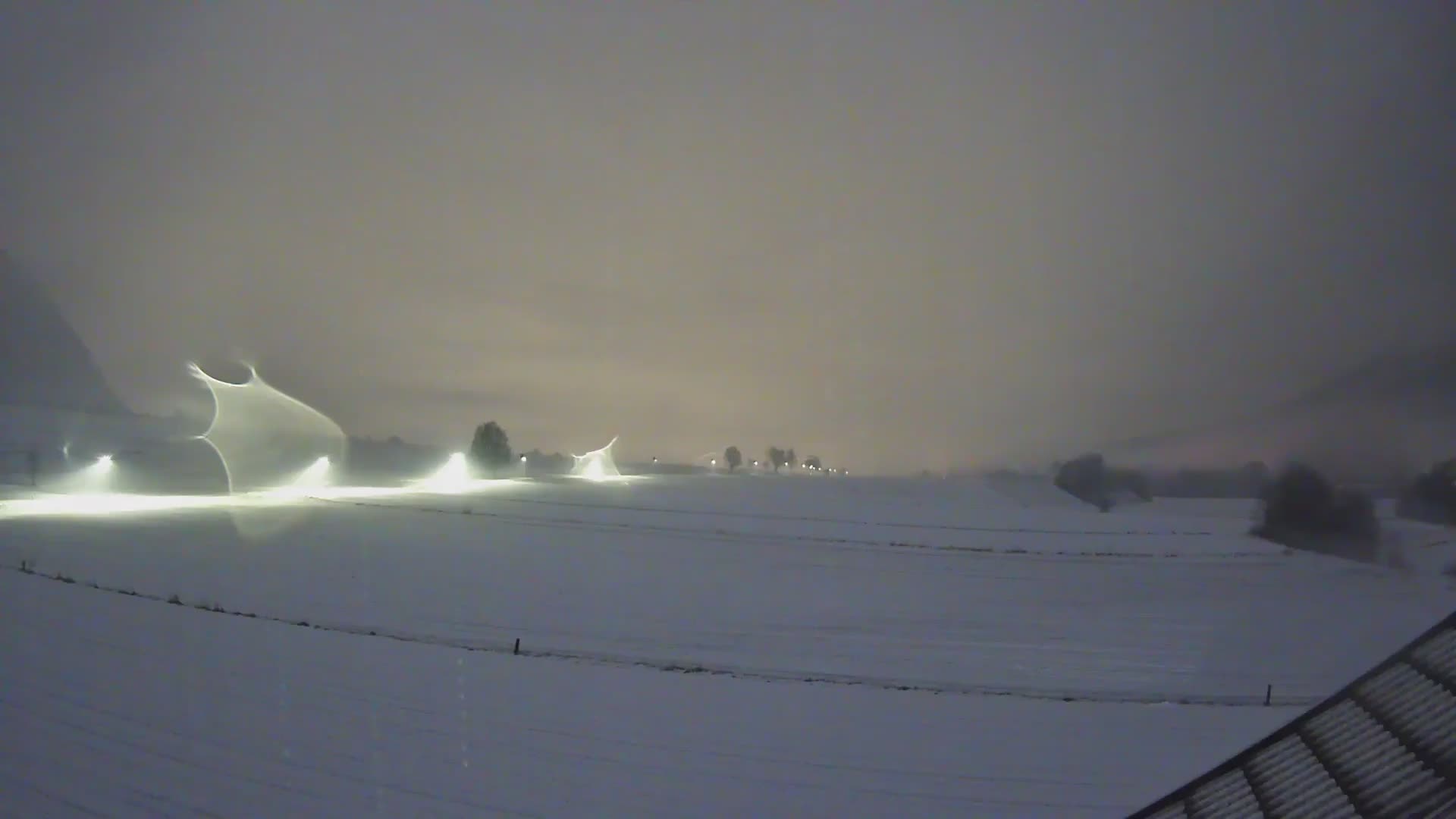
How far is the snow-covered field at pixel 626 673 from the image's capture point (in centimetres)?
644

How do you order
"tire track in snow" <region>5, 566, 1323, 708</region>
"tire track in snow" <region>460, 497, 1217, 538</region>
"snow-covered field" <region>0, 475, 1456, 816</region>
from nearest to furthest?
1. "snow-covered field" <region>0, 475, 1456, 816</region>
2. "tire track in snow" <region>5, 566, 1323, 708</region>
3. "tire track in snow" <region>460, 497, 1217, 538</region>

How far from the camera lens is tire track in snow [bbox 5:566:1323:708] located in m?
9.82

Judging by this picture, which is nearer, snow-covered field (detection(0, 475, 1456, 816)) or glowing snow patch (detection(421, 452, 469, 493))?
snow-covered field (detection(0, 475, 1456, 816))

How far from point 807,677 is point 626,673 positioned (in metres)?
2.43

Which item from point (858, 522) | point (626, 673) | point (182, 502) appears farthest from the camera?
point (858, 522)

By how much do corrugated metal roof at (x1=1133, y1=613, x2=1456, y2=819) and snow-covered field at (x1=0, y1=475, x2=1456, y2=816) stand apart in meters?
3.88

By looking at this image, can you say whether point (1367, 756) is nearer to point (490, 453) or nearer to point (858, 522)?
point (858, 522)

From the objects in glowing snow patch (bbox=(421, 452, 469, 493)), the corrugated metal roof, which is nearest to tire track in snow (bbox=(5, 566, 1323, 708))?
the corrugated metal roof

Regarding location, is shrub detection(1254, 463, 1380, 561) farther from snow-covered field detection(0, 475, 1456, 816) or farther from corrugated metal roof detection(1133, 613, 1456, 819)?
corrugated metal roof detection(1133, 613, 1456, 819)

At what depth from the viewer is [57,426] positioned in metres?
57.2

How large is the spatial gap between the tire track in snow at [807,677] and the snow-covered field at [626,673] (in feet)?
0.26

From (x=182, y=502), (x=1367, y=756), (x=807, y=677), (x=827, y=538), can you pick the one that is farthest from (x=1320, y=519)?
(x=182, y=502)

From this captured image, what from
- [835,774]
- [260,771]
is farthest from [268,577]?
[835,774]

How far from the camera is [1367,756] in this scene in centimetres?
251
